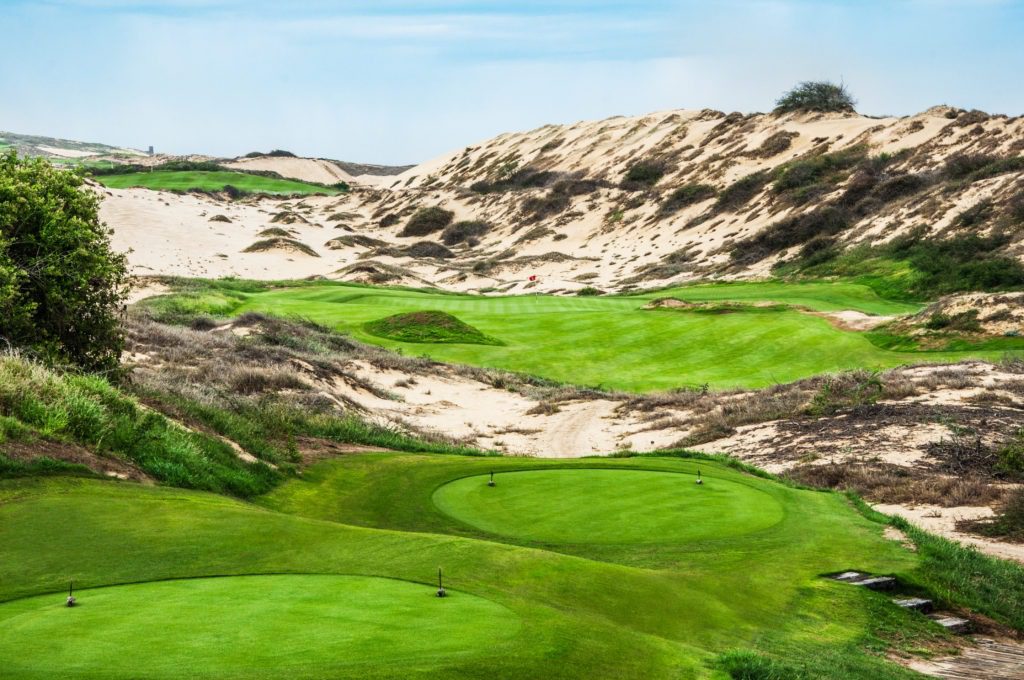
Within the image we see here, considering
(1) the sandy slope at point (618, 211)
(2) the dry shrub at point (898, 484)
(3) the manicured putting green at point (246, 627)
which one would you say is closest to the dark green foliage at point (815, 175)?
(1) the sandy slope at point (618, 211)

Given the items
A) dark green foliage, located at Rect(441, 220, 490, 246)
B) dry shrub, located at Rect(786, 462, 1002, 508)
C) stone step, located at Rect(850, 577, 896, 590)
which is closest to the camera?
stone step, located at Rect(850, 577, 896, 590)

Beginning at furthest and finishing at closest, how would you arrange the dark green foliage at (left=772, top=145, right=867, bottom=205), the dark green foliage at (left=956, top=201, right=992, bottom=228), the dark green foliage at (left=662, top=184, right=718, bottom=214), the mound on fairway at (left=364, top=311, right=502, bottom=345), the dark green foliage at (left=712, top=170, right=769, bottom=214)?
the dark green foliage at (left=662, top=184, right=718, bottom=214) → the dark green foliage at (left=712, top=170, right=769, bottom=214) → the dark green foliage at (left=772, top=145, right=867, bottom=205) → the dark green foliage at (left=956, top=201, right=992, bottom=228) → the mound on fairway at (left=364, top=311, right=502, bottom=345)

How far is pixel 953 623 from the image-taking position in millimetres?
10766

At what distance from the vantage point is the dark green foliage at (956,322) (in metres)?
33.2

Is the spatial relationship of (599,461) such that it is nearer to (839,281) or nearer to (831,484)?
(831,484)

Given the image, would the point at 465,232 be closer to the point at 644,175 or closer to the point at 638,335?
the point at 644,175

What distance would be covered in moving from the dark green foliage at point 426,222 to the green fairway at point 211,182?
135 feet

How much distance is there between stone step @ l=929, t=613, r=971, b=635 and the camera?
1071 cm

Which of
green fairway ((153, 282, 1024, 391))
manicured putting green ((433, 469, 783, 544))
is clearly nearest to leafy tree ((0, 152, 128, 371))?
manicured putting green ((433, 469, 783, 544))

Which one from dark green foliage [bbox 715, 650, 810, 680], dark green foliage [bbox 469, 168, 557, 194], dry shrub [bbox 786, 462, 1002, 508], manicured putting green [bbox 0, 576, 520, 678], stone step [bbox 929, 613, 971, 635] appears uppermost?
dark green foliage [bbox 469, 168, 557, 194]

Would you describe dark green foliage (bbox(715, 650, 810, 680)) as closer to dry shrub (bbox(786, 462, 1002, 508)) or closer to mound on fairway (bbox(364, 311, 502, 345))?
dry shrub (bbox(786, 462, 1002, 508))

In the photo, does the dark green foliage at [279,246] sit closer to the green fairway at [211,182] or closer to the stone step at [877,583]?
the green fairway at [211,182]

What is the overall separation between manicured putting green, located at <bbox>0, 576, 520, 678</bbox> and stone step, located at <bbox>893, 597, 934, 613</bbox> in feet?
18.8

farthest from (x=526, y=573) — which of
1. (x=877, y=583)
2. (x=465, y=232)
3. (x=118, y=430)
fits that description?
(x=465, y=232)
